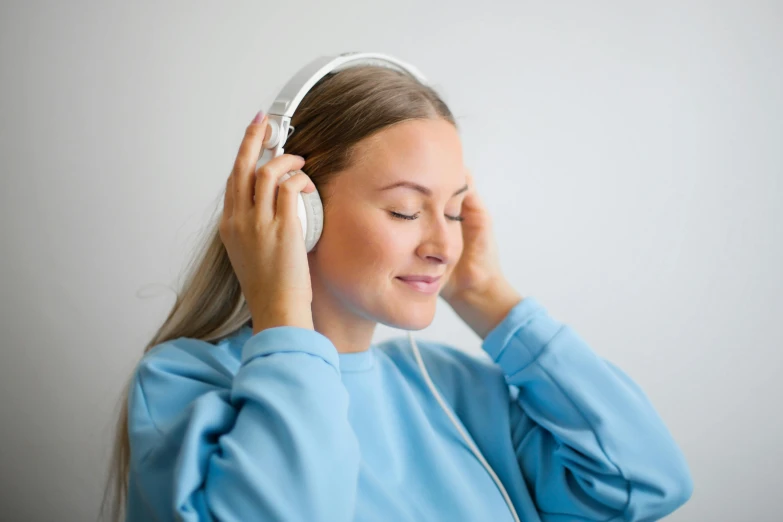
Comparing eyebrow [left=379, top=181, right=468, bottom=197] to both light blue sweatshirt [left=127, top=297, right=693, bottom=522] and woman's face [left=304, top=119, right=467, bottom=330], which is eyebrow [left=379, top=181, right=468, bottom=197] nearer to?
woman's face [left=304, top=119, right=467, bottom=330]

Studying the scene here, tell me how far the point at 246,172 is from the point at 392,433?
0.52 metres

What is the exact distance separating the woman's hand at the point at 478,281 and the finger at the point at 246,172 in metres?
0.47

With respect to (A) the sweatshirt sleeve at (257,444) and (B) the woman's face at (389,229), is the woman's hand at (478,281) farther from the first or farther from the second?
(A) the sweatshirt sleeve at (257,444)

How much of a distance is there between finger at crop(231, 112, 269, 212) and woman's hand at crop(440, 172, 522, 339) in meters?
0.47

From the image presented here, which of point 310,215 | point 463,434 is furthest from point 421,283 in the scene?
point 463,434

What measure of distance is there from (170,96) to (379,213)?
2.46 ft

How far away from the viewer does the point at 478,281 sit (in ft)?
4.62

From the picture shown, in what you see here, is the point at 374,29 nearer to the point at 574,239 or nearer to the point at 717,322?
the point at 574,239

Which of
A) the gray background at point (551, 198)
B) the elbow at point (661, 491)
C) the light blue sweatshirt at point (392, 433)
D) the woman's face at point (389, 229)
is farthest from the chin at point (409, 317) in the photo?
the gray background at point (551, 198)

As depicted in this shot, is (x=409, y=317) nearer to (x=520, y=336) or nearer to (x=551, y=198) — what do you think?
(x=520, y=336)

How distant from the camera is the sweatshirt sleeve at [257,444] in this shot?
0.89m

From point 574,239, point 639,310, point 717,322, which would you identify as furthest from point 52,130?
point 717,322

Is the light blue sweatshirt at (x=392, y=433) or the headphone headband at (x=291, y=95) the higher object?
the headphone headband at (x=291, y=95)

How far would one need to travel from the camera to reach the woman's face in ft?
3.70
